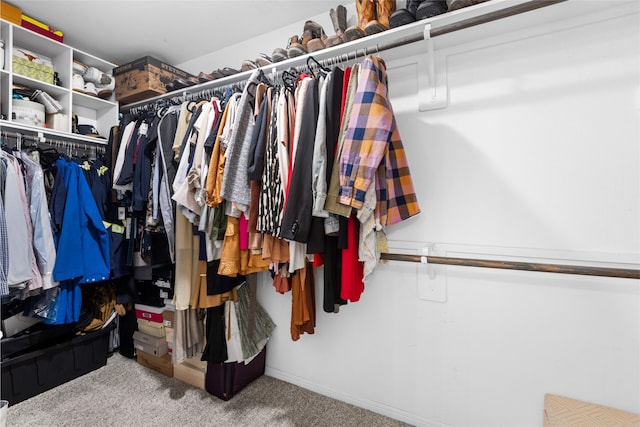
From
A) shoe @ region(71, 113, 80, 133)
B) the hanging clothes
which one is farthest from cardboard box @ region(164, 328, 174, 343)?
shoe @ region(71, 113, 80, 133)

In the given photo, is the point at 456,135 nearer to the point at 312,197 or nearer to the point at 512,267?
the point at 512,267

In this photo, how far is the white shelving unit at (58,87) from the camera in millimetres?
1837

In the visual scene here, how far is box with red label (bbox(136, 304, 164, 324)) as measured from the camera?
2.16 m

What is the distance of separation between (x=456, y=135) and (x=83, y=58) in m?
2.68

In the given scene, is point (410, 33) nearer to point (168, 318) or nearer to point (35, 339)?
point (168, 318)

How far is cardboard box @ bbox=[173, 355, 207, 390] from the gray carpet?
4 centimetres

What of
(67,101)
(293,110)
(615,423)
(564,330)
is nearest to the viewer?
(615,423)

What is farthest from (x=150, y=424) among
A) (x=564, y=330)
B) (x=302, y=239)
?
(x=564, y=330)

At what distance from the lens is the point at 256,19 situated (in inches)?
78.0

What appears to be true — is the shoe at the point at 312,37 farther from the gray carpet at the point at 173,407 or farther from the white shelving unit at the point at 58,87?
the gray carpet at the point at 173,407

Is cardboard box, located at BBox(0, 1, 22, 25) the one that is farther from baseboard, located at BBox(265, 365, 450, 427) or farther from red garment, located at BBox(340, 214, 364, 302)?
baseboard, located at BBox(265, 365, 450, 427)

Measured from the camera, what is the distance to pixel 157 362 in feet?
6.87

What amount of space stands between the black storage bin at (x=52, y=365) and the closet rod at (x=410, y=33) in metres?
2.00

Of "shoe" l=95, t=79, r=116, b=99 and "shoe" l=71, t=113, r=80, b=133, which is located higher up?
"shoe" l=95, t=79, r=116, b=99
